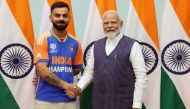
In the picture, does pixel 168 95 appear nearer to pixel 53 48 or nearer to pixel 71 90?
pixel 71 90

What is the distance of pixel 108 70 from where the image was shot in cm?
212

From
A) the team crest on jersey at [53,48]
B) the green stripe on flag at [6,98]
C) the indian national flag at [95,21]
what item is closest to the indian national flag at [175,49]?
the indian national flag at [95,21]

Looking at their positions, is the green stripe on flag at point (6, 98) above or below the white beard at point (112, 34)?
below

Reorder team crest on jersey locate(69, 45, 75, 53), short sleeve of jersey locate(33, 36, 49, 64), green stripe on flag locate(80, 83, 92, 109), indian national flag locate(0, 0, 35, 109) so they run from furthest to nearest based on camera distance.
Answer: green stripe on flag locate(80, 83, 92, 109) → indian national flag locate(0, 0, 35, 109) → team crest on jersey locate(69, 45, 75, 53) → short sleeve of jersey locate(33, 36, 49, 64)

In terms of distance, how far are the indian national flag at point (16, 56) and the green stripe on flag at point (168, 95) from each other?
104 cm

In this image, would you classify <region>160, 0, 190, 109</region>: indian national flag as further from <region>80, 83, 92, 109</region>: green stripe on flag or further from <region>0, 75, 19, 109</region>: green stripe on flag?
<region>0, 75, 19, 109</region>: green stripe on flag

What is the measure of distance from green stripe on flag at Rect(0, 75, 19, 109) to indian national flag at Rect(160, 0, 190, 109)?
121 centimetres

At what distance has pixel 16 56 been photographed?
98.7 inches

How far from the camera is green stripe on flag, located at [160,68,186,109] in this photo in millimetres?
2580

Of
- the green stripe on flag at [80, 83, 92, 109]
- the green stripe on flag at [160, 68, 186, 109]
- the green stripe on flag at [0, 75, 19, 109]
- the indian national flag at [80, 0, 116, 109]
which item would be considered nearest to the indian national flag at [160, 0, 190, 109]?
the green stripe on flag at [160, 68, 186, 109]

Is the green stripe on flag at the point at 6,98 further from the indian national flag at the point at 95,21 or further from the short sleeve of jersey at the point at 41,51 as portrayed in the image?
the indian national flag at the point at 95,21

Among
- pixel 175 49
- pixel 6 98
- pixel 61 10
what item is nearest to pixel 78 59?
pixel 61 10

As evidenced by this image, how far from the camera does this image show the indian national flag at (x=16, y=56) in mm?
2482

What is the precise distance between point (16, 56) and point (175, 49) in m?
1.26
